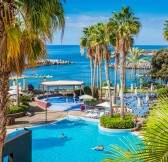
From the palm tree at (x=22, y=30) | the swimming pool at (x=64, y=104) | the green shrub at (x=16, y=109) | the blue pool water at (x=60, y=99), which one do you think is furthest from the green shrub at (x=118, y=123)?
the palm tree at (x=22, y=30)

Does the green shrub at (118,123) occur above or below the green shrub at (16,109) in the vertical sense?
below

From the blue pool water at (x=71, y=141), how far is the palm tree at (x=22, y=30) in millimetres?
11722

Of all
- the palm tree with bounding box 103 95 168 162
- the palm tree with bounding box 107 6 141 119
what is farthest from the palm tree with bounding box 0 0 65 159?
the palm tree with bounding box 107 6 141 119

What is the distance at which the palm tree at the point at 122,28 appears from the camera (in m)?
26.4

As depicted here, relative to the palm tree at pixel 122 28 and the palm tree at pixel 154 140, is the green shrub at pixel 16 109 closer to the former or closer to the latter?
the palm tree at pixel 122 28

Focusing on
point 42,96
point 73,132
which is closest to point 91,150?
point 73,132

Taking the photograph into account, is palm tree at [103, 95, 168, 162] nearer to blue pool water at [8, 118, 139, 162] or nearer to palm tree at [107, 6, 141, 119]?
blue pool water at [8, 118, 139, 162]

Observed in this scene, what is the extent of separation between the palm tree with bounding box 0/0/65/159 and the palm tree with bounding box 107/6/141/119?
19767 mm

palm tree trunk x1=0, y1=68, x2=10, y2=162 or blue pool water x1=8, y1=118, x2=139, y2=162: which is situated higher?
palm tree trunk x1=0, y1=68, x2=10, y2=162

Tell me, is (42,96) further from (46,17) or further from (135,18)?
(46,17)

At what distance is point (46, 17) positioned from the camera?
6.64m

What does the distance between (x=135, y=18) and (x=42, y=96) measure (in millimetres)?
21614

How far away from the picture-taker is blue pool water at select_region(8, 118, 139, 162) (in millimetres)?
20578

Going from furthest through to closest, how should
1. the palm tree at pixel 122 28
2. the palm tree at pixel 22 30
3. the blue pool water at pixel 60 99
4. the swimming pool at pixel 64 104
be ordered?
the blue pool water at pixel 60 99 → the swimming pool at pixel 64 104 → the palm tree at pixel 122 28 → the palm tree at pixel 22 30
